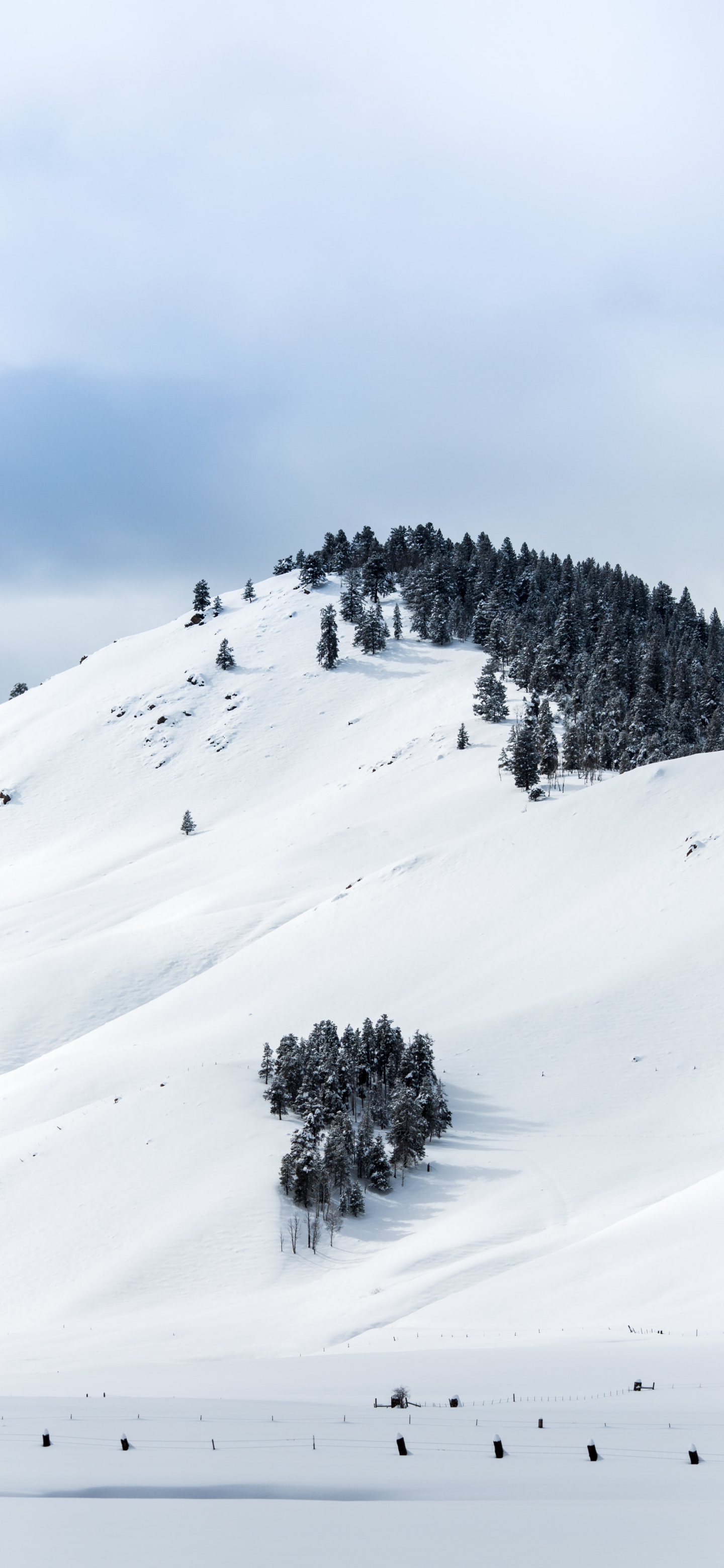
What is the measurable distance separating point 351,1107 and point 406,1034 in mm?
5547

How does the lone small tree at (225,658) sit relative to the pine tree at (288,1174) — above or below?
above

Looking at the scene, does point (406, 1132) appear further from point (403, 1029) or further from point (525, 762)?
point (525, 762)

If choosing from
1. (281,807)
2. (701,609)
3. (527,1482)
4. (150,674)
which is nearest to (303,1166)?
(527,1482)

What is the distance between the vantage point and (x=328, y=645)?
14312 cm

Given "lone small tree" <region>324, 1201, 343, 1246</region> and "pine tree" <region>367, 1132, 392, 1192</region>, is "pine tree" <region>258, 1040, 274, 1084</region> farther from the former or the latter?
"lone small tree" <region>324, 1201, 343, 1246</region>

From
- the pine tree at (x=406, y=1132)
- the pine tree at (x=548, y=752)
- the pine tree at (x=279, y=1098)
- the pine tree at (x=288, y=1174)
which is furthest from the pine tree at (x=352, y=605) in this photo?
the pine tree at (x=288, y=1174)

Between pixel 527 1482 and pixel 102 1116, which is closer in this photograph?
pixel 527 1482

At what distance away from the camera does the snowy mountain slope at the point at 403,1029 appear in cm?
3309

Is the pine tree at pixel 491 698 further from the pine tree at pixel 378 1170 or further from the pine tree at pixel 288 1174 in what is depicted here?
the pine tree at pixel 288 1174

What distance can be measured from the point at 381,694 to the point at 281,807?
2792 cm

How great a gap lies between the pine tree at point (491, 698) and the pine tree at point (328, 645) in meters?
36.0

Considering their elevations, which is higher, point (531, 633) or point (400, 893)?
point (531, 633)

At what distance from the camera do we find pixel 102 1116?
4947cm

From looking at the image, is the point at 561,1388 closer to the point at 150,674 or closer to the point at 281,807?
the point at 281,807
